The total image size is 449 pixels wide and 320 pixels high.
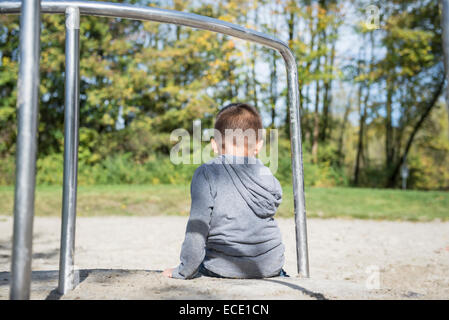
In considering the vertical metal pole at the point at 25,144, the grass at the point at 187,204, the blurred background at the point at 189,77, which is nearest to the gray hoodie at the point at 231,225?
the vertical metal pole at the point at 25,144

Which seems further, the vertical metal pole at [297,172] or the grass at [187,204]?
the grass at [187,204]

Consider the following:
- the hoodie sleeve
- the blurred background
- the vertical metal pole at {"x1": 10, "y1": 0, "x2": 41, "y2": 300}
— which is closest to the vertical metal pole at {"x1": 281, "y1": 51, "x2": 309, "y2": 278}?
the hoodie sleeve

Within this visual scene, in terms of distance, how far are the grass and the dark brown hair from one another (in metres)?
5.34

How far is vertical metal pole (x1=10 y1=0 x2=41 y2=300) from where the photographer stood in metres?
0.85

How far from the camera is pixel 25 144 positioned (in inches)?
33.8

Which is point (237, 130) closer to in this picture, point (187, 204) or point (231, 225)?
point (231, 225)

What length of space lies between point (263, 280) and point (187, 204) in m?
6.29

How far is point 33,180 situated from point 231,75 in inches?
460

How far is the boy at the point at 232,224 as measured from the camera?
1.47 meters

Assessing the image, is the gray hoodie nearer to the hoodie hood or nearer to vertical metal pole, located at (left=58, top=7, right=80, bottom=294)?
the hoodie hood

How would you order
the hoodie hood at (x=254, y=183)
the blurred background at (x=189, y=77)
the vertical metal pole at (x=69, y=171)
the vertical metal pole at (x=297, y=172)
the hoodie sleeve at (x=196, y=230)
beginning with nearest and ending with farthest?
the vertical metal pole at (x=69, y=171) → the hoodie sleeve at (x=196, y=230) → the hoodie hood at (x=254, y=183) → the vertical metal pole at (x=297, y=172) → the blurred background at (x=189, y=77)

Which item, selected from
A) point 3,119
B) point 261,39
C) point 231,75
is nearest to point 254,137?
point 261,39

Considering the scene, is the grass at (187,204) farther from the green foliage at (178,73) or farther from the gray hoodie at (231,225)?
the gray hoodie at (231,225)

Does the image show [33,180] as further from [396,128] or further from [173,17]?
[396,128]
